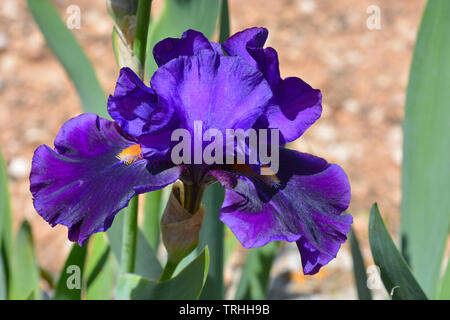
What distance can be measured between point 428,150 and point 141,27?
0.61 meters

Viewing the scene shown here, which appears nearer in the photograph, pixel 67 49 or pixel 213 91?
pixel 213 91

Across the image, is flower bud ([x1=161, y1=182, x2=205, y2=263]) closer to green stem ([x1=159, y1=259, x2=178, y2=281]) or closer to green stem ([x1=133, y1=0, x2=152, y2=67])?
green stem ([x1=159, y1=259, x2=178, y2=281])

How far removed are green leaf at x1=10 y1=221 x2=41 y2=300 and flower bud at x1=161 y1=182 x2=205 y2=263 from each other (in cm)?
49

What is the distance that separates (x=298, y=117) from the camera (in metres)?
0.74

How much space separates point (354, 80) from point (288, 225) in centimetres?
172

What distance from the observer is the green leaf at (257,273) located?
41.8 inches

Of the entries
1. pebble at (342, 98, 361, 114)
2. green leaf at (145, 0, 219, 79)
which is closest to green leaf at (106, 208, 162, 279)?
green leaf at (145, 0, 219, 79)

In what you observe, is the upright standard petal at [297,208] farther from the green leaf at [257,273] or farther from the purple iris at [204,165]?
the green leaf at [257,273]

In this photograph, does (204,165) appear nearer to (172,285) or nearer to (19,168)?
(172,285)

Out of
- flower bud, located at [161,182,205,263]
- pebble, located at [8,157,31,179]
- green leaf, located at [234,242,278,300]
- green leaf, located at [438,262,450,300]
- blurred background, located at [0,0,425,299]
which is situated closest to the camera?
flower bud, located at [161,182,205,263]

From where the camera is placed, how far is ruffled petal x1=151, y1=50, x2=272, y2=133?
679 mm

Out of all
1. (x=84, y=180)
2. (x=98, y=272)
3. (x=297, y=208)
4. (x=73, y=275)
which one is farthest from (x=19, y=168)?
(x=297, y=208)

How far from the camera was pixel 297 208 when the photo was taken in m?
0.70
